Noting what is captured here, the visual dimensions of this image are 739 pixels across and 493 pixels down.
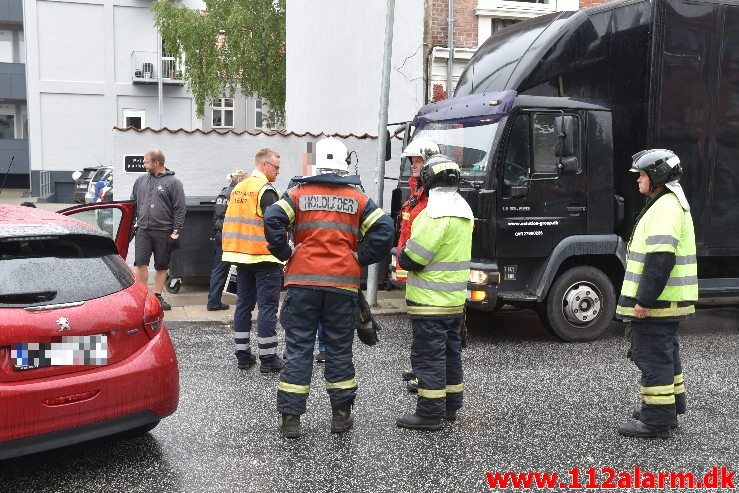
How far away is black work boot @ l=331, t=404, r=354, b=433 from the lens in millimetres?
5336

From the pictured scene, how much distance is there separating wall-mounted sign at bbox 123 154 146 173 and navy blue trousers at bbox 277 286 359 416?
6623mm

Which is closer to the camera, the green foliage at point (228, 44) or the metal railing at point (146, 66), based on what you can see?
the green foliage at point (228, 44)

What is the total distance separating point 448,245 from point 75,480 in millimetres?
2612

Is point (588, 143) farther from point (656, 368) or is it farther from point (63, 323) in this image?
point (63, 323)

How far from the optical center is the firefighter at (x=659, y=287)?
530 centimetres

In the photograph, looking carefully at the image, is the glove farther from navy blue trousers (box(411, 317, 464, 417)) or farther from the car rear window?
the car rear window

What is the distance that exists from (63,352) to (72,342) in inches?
2.6

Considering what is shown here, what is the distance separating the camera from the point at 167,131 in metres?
11.4

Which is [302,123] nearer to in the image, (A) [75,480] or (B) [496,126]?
(B) [496,126]

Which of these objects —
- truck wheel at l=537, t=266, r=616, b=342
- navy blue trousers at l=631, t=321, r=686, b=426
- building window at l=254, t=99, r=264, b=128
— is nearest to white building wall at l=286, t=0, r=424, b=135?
truck wheel at l=537, t=266, r=616, b=342

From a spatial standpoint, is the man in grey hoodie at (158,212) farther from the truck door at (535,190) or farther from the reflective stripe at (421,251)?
the reflective stripe at (421,251)

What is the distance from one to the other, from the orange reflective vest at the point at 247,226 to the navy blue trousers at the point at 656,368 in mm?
2867

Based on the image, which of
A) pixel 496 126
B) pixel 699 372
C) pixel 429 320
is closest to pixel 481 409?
pixel 429 320

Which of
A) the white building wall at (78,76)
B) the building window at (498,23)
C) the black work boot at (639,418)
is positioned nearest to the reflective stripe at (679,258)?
the black work boot at (639,418)
